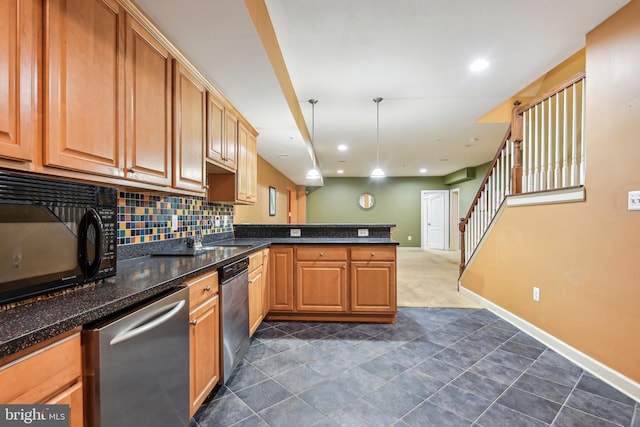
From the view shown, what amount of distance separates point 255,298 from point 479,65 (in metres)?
3.08

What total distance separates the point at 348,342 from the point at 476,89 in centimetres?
309

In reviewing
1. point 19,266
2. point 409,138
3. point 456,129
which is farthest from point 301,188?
point 19,266

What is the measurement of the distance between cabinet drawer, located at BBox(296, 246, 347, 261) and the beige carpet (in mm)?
1236

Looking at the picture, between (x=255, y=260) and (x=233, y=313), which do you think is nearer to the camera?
(x=233, y=313)

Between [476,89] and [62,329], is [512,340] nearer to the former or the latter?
[476,89]

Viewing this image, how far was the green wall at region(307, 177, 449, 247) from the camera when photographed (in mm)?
9008

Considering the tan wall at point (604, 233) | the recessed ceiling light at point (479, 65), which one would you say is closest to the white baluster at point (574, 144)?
the tan wall at point (604, 233)

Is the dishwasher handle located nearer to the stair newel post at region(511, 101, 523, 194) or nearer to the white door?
the stair newel post at region(511, 101, 523, 194)

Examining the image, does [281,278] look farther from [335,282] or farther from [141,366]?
[141,366]

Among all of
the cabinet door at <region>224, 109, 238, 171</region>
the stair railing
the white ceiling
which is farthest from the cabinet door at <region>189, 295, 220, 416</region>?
the stair railing

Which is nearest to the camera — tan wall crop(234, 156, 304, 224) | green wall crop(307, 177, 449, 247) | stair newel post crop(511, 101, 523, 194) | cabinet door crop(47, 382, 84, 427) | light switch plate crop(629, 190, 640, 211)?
cabinet door crop(47, 382, 84, 427)

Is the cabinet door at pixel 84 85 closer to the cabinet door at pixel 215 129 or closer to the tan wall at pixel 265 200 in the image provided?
the cabinet door at pixel 215 129

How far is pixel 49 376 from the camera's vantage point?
0.73 m

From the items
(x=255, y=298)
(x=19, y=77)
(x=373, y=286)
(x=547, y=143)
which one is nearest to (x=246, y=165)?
(x=255, y=298)
